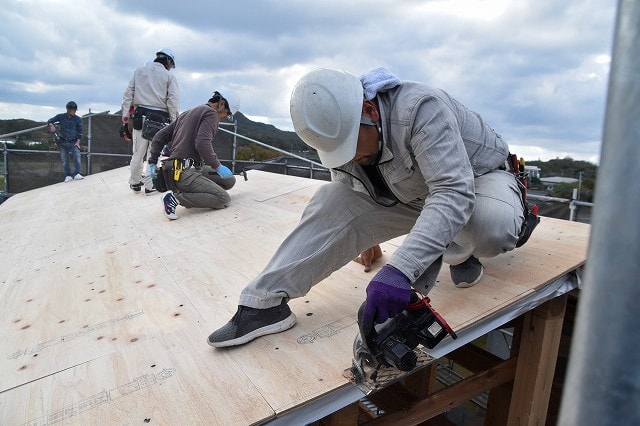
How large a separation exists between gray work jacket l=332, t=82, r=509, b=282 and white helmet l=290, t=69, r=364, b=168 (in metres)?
0.13

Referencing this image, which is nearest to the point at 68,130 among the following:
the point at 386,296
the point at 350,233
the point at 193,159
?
the point at 193,159

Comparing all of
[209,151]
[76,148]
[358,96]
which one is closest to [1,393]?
[358,96]

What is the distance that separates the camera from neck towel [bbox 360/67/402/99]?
1.68 meters

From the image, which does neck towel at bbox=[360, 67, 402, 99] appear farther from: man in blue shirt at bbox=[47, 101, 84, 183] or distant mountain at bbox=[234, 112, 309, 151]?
man in blue shirt at bbox=[47, 101, 84, 183]

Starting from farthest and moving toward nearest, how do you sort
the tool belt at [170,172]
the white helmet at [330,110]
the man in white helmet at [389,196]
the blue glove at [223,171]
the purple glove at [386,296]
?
the blue glove at [223,171]
the tool belt at [170,172]
the white helmet at [330,110]
the man in white helmet at [389,196]
the purple glove at [386,296]

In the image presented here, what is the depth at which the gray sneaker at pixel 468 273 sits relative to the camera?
2.02 m

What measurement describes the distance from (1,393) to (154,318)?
0.63 metres

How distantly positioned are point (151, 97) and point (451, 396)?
465 cm

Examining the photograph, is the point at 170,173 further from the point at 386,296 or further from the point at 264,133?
the point at 264,133

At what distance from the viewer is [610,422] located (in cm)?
35

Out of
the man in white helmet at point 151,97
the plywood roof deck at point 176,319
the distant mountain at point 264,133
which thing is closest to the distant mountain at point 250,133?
the distant mountain at point 264,133

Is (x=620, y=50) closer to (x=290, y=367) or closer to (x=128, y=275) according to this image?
(x=290, y=367)

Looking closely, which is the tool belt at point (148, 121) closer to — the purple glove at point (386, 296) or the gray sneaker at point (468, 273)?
the gray sneaker at point (468, 273)

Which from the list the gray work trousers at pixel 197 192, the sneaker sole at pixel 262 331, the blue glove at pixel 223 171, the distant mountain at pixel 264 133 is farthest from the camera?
the distant mountain at pixel 264 133
